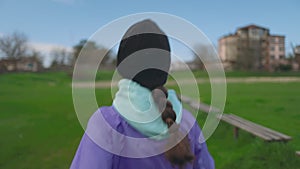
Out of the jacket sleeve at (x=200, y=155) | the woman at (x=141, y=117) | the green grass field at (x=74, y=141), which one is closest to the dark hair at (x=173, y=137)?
the woman at (x=141, y=117)

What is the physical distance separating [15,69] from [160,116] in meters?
27.2

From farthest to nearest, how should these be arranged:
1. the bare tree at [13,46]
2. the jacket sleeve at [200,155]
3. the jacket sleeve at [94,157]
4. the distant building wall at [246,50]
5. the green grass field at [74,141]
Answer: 1. the distant building wall at [246,50]
2. the bare tree at [13,46]
3. the green grass field at [74,141]
4. the jacket sleeve at [200,155]
5. the jacket sleeve at [94,157]

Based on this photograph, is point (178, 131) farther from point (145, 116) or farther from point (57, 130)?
point (57, 130)

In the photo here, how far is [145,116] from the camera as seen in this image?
0.98 m

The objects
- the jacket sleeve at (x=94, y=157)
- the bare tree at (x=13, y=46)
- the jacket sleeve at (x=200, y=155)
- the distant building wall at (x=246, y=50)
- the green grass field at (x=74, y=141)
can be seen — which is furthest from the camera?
the distant building wall at (x=246, y=50)

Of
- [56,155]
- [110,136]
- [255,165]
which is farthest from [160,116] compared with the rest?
[56,155]

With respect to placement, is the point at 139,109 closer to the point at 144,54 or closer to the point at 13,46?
the point at 144,54

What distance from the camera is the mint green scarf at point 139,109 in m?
0.96

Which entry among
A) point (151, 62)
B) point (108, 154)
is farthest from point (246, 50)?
point (108, 154)

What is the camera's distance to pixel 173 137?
3.27 feet

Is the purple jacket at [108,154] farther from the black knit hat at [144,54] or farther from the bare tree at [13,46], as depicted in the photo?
the bare tree at [13,46]

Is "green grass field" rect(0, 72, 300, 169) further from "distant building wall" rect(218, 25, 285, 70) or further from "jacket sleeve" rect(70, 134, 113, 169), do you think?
"distant building wall" rect(218, 25, 285, 70)

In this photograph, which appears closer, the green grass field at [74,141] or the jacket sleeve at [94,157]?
the jacket sleeve at [94,157]

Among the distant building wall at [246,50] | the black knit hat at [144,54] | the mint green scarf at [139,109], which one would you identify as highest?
the black knit hat at [144,54]
